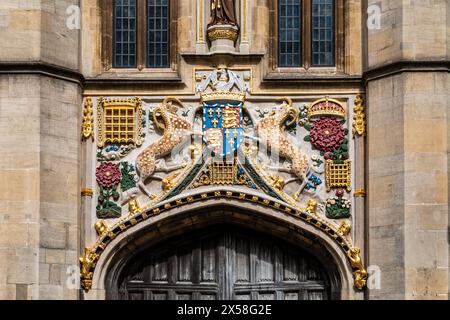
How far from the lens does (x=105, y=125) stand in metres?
24.4

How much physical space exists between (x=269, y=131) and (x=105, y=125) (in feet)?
8.40

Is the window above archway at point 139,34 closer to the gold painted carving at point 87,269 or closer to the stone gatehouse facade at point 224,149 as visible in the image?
the stone gatehouse facade at point 224,149

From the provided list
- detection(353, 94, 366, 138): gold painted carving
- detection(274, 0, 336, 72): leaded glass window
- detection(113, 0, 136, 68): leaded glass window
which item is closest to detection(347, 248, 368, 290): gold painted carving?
detection(353, 94, 366, 138): gold painted carving

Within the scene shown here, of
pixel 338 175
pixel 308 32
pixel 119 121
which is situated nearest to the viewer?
pixel 338 175

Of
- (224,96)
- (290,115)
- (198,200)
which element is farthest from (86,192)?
(290,115)

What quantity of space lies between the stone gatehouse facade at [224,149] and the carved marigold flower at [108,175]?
22 mm

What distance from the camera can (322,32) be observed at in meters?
24.8

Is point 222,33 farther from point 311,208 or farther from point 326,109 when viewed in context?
point 311,208

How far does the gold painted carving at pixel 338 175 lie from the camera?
24.1 m

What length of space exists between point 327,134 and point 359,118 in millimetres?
551

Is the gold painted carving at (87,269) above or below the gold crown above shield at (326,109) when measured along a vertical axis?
below

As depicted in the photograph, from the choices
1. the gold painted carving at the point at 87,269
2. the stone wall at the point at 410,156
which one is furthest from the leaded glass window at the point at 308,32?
the gold painted carving at the point at 87,269

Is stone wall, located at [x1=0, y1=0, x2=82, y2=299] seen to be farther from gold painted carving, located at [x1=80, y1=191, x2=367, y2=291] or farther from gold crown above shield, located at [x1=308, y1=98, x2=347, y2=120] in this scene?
gold crown above shield, located at [x1=308, y1=98, x2=347, y2=120]

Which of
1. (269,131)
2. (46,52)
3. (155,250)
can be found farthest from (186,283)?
(46,52)
